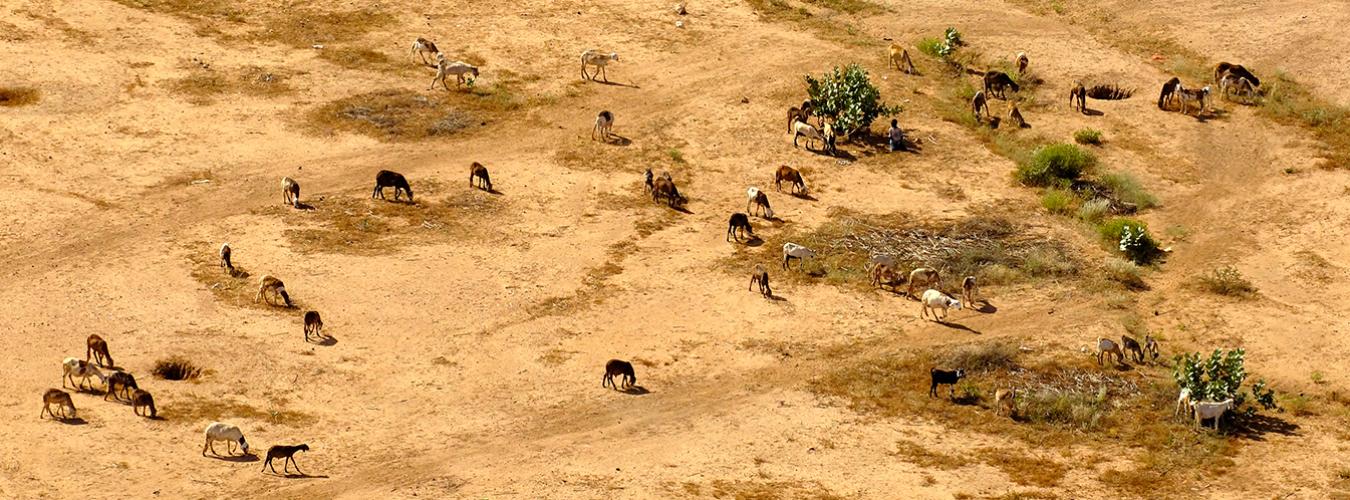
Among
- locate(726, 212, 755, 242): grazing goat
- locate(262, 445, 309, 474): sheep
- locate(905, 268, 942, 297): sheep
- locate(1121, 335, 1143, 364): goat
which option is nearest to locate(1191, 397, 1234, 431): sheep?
locate(1121, 335, 1143, 364): goat

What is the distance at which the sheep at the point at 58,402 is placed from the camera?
97.5 ft

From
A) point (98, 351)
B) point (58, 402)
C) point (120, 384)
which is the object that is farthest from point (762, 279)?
point (58, 402)

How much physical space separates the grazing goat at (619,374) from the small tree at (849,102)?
51.7 feet

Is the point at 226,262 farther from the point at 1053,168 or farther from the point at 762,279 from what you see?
the point at 1053,168

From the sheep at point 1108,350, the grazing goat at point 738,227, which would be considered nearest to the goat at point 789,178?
the grazing goat at point 738,227

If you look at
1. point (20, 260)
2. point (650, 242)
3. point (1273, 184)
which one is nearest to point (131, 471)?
point (20, 260)

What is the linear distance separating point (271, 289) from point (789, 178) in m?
14.9

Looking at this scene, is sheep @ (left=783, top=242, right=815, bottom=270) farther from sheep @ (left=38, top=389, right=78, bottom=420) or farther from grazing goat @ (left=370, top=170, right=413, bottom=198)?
sheep @ (left=38, top=389, right=78, bottom=420)

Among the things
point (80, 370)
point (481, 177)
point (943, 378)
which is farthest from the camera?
point (481, 177)

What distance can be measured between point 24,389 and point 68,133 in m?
14.9

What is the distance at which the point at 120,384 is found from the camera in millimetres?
31344

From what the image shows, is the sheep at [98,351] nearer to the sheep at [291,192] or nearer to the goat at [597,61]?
the sheep at [291,192]

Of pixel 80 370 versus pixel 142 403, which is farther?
pixel 80 370

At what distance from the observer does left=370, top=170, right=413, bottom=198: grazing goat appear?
41.2 m
